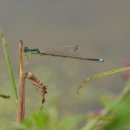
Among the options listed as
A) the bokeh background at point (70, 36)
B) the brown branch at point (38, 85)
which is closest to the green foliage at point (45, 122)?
the brown branch at point (38, 85)

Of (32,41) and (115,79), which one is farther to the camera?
(32,41)

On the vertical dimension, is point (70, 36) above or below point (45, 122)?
above

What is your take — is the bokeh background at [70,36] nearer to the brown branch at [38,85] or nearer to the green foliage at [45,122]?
the brown branch at [38,85]


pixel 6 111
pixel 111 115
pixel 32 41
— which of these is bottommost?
pixel 111 115

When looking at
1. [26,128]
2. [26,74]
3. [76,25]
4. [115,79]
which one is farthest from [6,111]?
[26,128]

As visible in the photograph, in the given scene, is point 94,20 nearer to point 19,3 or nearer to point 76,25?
point 76,25

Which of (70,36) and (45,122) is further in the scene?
(70,36)

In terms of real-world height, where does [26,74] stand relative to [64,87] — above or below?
below

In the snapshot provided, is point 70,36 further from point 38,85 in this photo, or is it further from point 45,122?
point 45,122

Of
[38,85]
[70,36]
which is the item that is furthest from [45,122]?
[70,36]
